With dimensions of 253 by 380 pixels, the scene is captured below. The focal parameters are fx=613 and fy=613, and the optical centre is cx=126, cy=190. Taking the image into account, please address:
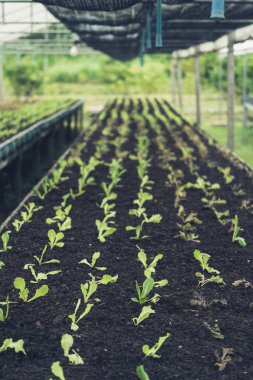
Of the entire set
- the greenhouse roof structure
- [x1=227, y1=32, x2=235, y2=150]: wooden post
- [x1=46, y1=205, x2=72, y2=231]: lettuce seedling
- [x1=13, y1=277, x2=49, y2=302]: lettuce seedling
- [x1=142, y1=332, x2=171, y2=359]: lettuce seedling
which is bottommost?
[x1=142, y1=332, x2=171, y2=359]: lettuce seedling

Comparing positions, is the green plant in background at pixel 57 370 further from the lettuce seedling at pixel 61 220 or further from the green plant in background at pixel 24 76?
the green plant in background at pixel 24 76

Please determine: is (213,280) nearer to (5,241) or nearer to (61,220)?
(5,241)

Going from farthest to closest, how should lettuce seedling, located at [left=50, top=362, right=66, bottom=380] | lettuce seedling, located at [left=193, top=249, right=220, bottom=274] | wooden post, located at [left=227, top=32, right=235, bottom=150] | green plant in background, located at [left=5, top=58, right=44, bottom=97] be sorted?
green plant in background, located at [left=5, top=58, right=44, bottom=97] → wooden post, located at [left=227, top=32, right=235, bottom=150] → lettuce seedling, located at [left=193, top=249, right=220, bottom=274] → lettuce seedling, located at [left=50, top=362, right=66, bottom=380]

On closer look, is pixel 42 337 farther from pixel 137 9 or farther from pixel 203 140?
pixel 203 140

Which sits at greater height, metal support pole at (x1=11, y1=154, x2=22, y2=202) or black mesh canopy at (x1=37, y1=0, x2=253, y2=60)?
black mesh canopy at (x1=37, y1=0, x2=253, y2=60)

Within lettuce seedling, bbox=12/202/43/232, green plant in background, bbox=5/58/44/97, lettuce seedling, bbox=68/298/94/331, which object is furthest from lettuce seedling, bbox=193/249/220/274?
green plant in background, bbox=5/58/44/97

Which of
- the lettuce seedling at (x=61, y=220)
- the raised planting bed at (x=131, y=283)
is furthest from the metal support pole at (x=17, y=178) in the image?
the lettuce seedling at (x=61, y=220)

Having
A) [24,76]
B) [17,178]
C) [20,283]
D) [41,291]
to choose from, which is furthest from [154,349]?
[24,76]

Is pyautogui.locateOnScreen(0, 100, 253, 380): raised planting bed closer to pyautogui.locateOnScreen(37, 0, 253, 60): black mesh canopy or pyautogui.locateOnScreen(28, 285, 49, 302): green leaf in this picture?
pyautogui.locateOnScreen(28, 285, 49, 302): green leaf

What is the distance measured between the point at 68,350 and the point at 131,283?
0.88 m

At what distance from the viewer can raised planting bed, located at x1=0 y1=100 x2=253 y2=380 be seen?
2408 mm

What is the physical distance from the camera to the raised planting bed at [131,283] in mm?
2408

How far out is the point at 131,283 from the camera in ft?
10.6

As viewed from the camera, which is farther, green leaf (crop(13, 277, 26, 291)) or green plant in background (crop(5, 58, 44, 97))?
green plant in background (crop(5, 58, 44, 97))
